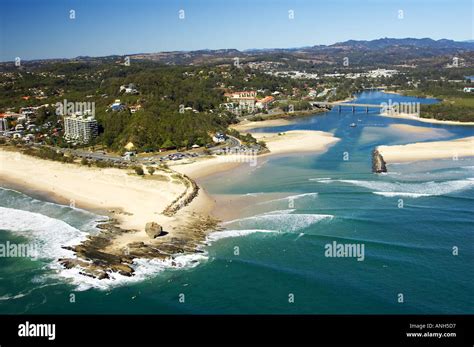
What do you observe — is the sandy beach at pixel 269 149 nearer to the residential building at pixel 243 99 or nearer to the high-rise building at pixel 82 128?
the residential building at pixel 243 99

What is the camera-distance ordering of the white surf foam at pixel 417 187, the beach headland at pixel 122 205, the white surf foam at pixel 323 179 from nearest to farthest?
the beach headland at pixel 122 205 → the white surf foam at pixel 417 187 → the white surf foam at pixel 323 179

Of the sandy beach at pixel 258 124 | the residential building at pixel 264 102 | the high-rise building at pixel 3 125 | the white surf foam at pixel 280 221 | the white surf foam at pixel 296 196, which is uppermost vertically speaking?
the residential building at pixel 264 102

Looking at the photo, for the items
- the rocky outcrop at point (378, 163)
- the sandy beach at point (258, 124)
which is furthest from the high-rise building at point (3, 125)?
the rocky outcrop at point (378, 163)

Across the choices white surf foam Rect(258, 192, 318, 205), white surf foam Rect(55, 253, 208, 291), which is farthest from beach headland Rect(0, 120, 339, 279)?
white surf foam Rect(258, 192, 318, 205)

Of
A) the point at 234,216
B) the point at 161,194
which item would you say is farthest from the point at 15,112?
the point at 234,216

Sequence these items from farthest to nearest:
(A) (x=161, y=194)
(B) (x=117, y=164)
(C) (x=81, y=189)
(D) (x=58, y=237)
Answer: (B) (x=117, y=164)
(C) (x=81, y=189)
(A) (x=161, y=194)
(D) (x=58, y=237)

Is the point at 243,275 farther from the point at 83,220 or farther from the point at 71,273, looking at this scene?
the point at 83,220

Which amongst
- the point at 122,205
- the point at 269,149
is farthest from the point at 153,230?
the point at 269,149
